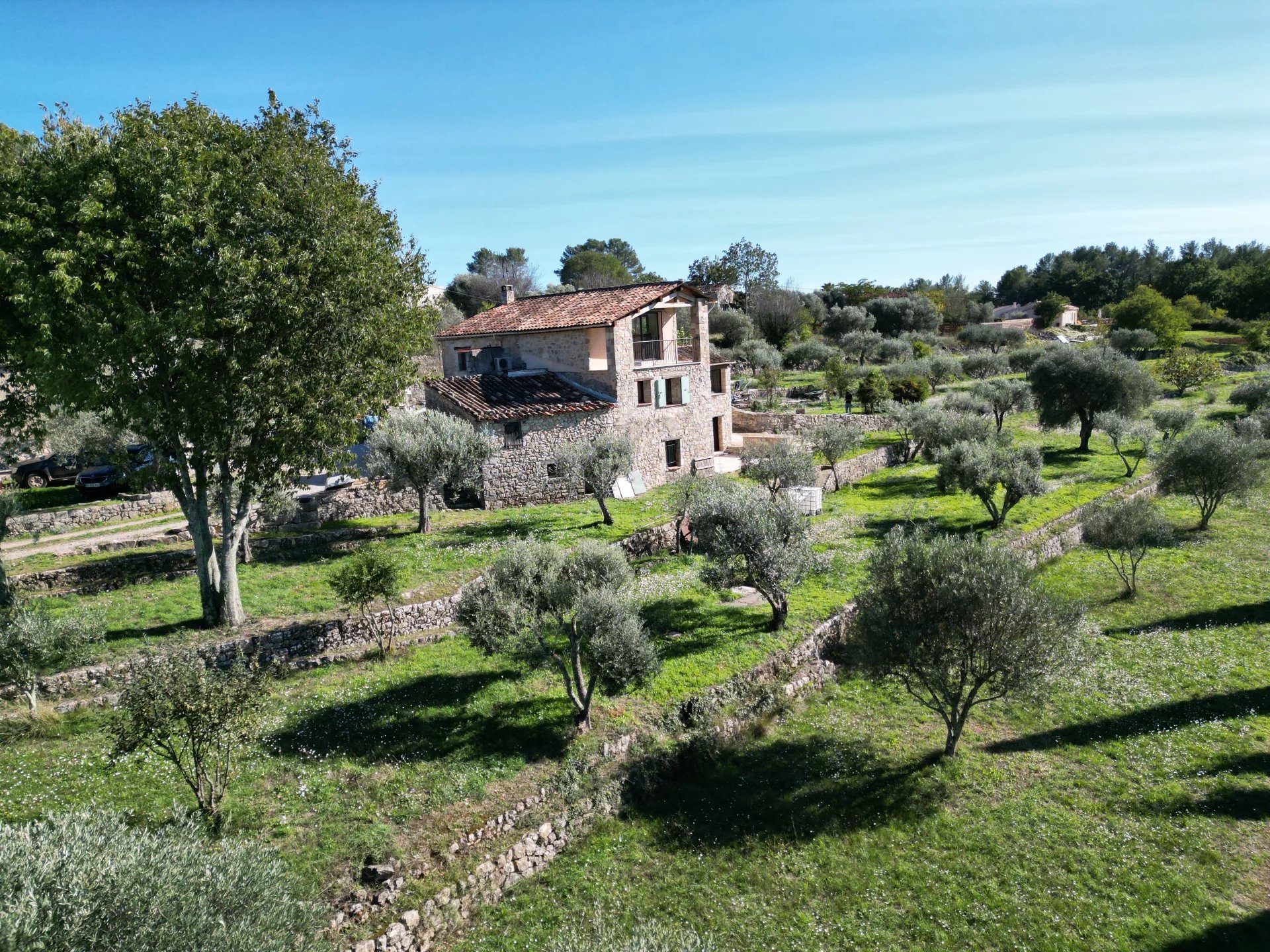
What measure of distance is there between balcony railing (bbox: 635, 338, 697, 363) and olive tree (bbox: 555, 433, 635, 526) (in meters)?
10.3

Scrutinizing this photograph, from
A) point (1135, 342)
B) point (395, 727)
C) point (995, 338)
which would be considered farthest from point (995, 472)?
point (995, 338)

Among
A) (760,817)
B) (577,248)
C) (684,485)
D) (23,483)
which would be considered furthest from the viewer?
(577,248)

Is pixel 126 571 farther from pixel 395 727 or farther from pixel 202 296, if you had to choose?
pixel 395 727

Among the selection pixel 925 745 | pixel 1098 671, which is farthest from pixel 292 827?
pixel 1098 671

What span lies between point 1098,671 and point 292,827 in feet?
63.5

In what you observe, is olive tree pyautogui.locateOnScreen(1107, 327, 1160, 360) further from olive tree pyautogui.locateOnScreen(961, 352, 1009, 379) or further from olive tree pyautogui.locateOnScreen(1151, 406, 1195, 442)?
olive tree pyautogui.locateOnScreen(1151, 406, 1195, 442)

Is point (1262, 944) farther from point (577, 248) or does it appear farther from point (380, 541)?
point (577, 248)

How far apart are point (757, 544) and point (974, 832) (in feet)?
28.4

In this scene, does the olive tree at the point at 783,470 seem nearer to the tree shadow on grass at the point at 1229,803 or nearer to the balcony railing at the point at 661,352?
the balcony railing at the point at 661,352

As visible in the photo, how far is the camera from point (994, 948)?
1134 centimetres

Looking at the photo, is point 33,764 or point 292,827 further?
point 33,764

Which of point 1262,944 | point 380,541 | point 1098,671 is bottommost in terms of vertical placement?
point 1262,944

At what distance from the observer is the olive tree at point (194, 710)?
11438 mm

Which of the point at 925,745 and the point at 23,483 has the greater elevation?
the point at 23,483
